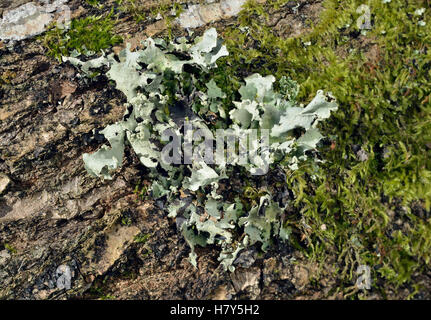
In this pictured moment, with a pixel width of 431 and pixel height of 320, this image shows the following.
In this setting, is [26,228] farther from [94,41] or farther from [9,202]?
[94,41]

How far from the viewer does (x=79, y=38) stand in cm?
278

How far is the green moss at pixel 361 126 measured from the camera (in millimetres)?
2516

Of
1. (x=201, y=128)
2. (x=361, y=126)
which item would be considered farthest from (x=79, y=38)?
(x=361, y=126)

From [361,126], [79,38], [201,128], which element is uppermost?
[79,38]

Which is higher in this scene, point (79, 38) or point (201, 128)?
point (79, 38)

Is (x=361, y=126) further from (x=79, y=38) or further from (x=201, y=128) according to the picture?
(x=79, y=38)

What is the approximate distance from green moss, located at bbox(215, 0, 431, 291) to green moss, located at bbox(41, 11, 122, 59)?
943 millimetres

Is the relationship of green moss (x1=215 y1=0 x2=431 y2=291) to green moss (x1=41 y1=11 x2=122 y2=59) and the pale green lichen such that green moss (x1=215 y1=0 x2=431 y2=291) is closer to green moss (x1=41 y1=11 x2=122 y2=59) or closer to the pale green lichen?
the pale green lichen

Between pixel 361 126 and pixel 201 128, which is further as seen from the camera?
pixel 361 126

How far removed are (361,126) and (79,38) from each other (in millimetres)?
2289

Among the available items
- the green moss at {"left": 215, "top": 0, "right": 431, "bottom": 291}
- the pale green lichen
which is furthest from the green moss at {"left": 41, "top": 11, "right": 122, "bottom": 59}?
the green moss at {"left": 215, "top": 0, "right": 431, "bottom": 291}

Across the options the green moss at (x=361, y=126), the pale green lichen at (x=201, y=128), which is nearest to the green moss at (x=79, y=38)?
the pale green lichen at (x=201, y=128)

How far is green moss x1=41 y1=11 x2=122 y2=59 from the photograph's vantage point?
2.76 m

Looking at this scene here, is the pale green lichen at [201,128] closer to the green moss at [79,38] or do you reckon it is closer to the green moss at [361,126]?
the green moss at [361,126]
